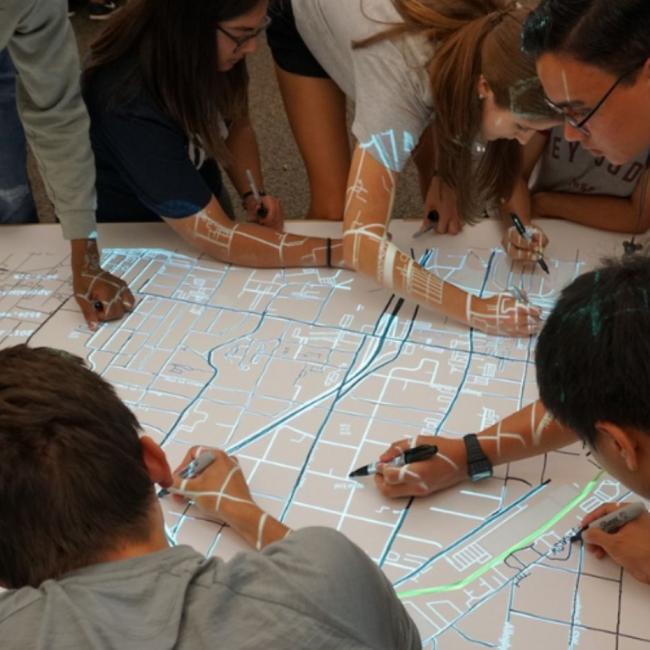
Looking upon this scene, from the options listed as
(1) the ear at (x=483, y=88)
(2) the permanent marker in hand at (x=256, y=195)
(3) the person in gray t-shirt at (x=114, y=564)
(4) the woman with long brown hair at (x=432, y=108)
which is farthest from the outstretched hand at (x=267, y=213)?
(3) the person in gray t-shirt at (x=114, y=564)

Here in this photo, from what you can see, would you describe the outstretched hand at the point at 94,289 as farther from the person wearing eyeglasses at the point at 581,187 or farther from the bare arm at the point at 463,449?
the person wearing eyeglasses at the point at 581,187

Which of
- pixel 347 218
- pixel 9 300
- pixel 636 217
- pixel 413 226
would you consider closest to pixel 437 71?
pixel 347 218

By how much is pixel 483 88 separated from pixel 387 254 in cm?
30

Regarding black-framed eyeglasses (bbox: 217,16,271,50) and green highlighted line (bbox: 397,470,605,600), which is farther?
black-framed eyeglasses (bbox: 217,16,271,50)

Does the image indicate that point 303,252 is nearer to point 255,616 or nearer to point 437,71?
point 437,71

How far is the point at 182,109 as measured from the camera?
139cm

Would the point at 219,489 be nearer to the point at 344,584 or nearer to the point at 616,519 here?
the point at 344,584

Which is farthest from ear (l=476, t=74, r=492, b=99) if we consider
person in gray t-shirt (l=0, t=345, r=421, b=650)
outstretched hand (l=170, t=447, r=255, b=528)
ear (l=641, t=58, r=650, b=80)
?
person in gray t-shirt (l=0, t=345, r=421, b=650)

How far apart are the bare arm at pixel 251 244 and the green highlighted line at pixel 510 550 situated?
2.03 ft

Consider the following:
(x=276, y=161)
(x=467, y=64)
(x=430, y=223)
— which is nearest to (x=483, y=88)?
(x=467, y=64)

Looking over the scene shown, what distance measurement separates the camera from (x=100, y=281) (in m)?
1.36

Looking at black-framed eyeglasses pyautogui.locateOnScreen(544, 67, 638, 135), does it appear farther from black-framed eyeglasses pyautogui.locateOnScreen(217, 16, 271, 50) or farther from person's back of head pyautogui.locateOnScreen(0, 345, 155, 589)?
person's back of head pyautogui.locateOnScreen(0, 345, 155, 589)

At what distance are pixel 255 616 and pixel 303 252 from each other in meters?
0.91

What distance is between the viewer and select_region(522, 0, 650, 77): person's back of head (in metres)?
0.89
